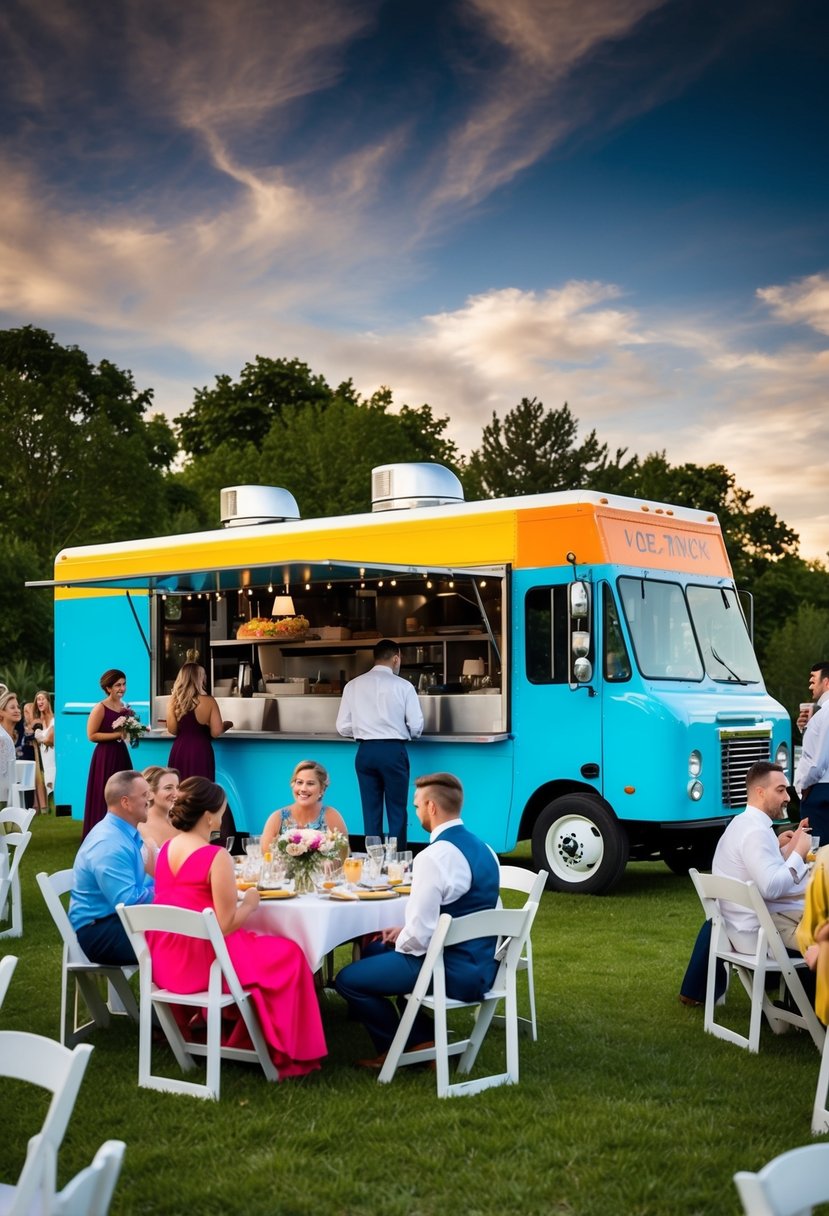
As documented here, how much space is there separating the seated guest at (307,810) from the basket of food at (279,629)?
6.37 metres

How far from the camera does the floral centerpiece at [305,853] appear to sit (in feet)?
22.1

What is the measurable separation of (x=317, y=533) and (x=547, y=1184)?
9.15 m

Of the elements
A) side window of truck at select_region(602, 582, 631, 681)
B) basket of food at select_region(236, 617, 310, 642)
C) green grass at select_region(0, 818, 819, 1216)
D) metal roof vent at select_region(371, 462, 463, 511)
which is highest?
metal roof vent at select_region(371, 462, 463, 511)

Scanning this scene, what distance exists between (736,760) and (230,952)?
20.5 ft

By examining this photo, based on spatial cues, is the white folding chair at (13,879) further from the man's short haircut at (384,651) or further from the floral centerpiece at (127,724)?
the man's short haircut at (384,651)

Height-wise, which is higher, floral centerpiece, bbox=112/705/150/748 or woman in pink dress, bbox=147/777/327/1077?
floral centerpiece, bbox=112/705/150/748

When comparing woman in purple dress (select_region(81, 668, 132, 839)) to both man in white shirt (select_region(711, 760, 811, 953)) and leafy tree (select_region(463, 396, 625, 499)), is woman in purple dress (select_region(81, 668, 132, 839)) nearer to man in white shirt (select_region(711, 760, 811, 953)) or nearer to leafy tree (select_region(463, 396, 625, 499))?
man in white shirt (select_region(711, 760, 811, 953))

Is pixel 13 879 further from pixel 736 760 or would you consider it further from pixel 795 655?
pixel 795 655

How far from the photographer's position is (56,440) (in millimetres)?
37469

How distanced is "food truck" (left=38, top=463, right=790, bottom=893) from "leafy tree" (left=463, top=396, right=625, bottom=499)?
3545 cm

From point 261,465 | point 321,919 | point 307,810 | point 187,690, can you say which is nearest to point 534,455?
point 261,465

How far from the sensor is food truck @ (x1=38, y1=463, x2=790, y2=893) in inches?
443

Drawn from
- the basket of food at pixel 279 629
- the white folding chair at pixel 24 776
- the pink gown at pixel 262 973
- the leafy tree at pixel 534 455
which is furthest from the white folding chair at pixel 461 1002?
the leafy tree at pixel 534 455

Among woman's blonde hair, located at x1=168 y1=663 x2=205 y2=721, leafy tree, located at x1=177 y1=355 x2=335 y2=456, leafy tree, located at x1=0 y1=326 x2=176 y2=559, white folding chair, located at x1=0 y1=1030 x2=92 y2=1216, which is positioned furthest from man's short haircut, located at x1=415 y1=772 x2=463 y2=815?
leafy tree, located at x1=177 y1=355 x2=335 y2=456
